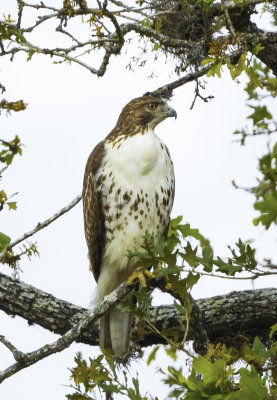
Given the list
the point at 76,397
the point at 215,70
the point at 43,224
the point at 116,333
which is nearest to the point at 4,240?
the point at 43,224

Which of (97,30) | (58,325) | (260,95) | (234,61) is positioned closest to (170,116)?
(234,61)

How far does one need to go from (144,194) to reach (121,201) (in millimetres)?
150

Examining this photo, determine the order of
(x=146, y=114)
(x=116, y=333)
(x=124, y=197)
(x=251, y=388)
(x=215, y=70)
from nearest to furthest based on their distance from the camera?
(x=251, y=388), (x=215, y=70), (x=124, y=197), (x=116, y=333), (x=146, y=114)

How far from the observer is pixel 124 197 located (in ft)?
16.2

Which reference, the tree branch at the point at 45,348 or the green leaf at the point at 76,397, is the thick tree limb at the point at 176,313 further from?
the green leaf at the point at 76,397

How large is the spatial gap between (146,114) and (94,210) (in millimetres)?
751

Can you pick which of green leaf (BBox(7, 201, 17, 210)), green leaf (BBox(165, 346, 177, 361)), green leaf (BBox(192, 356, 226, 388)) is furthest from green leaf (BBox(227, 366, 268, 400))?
green leaf (BBox(7, 201, 17, 210))

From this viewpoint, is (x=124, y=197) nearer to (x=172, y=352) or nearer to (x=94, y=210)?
(x=94, y=210)

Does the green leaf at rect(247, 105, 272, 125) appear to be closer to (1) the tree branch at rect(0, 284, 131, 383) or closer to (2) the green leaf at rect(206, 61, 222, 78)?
(2) the green leaf at rect(206, 61, 222, 78)

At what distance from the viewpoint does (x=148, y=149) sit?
199 inches

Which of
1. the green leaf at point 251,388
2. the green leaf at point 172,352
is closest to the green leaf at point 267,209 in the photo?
the green leaf at point 251,388

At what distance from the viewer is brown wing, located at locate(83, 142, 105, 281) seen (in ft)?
16.7

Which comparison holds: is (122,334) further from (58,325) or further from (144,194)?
(144,194)

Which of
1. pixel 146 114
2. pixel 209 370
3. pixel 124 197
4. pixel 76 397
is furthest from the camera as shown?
pixel 146 114
